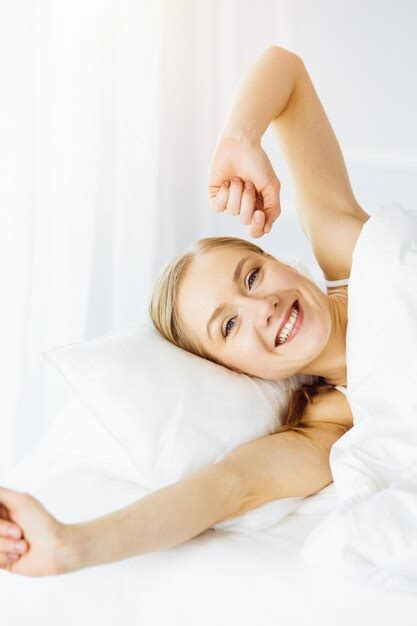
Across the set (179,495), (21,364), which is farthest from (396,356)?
(21,364)

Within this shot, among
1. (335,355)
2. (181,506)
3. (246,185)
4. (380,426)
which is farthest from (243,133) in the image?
(181,506)

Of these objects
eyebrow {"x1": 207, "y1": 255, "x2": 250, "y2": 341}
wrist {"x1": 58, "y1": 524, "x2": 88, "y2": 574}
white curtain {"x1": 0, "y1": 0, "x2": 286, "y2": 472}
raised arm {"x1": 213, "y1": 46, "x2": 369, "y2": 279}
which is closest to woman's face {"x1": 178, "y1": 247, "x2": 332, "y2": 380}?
eyebrow {"x1": 207, "y1": 255, "x2": 250, "y2": 341}

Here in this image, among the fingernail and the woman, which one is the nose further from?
the fingernail

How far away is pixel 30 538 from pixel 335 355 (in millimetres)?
704

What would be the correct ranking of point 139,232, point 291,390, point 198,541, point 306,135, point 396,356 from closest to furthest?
point 198,541, point 396,356, point 291,390, point 306,135, point 139,232

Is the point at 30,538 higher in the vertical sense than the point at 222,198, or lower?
lower

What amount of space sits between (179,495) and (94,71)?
1.26 metres

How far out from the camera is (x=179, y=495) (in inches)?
47.9

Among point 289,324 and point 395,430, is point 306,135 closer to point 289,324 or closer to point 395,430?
point 289,324

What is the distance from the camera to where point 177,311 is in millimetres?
1545

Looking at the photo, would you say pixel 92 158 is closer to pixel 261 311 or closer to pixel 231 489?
pixel 261 311

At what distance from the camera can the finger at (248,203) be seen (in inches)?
56.4

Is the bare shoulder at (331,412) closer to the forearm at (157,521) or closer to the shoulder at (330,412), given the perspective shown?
the shoulder at (330,412)

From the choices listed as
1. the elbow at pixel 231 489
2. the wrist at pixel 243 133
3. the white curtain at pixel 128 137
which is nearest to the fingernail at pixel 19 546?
the elbow at pixel 231 489
